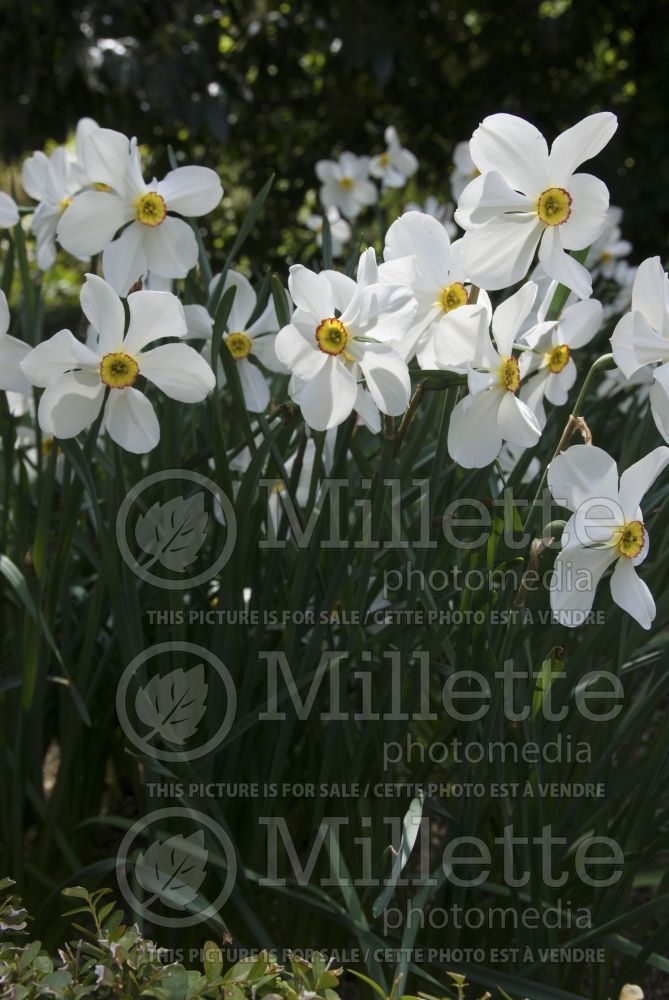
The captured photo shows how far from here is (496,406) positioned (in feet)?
3.42

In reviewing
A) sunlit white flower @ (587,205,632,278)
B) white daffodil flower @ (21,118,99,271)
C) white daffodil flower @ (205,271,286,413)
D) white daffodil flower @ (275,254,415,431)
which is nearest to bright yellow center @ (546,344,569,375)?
white daffodil flower @ (275,254,415,431)

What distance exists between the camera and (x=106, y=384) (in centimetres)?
109

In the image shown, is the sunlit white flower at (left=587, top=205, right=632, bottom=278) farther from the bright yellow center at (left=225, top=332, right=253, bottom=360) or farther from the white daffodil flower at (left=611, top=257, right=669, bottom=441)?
the white daffodil flower at (left=611, top=257, right=669, bottom=441)

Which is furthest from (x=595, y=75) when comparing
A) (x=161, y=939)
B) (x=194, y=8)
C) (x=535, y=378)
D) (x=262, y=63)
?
(x=161, y=939)

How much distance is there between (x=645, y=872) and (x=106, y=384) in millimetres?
912

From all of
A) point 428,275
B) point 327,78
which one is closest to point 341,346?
point 428,275

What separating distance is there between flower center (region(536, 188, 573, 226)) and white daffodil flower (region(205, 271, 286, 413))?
42 centimetres

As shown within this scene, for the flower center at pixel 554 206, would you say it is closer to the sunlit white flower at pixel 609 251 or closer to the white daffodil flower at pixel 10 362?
the white daffodil flower at pixel 10 362

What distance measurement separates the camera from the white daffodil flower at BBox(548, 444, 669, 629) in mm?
952

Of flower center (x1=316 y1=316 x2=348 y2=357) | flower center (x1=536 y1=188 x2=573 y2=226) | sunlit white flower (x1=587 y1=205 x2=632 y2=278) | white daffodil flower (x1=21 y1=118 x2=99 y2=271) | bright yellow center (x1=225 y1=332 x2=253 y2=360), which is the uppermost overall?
sunlit white flower (x1=587 y1=205 x2=632 y2=278)

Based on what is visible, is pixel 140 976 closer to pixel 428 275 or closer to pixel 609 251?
pixel 428 275

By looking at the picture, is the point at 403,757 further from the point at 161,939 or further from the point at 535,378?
the point at 535,378

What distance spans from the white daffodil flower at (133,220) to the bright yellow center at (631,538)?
586 mm

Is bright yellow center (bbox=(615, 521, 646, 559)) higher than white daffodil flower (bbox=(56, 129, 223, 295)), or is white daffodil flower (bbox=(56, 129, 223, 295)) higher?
white daffodil flower (bbox=(56, 129, 223, 295))
